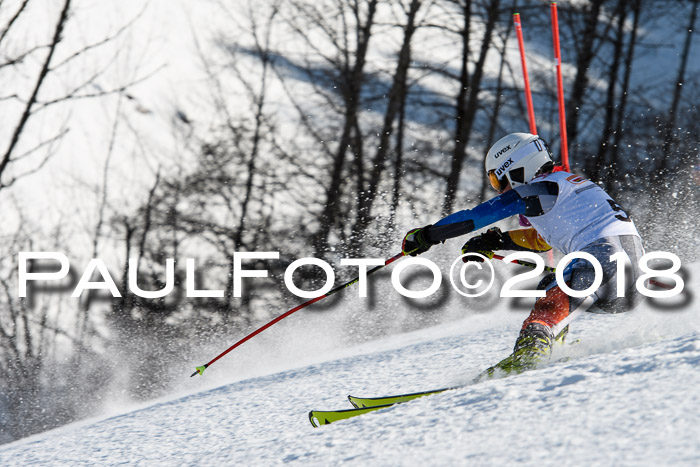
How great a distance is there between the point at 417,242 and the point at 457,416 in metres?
1.15

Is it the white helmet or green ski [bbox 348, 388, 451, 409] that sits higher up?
the white helmet

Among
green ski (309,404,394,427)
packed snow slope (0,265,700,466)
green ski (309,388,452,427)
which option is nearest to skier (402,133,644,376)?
packed snow slope (0,265,700,466)

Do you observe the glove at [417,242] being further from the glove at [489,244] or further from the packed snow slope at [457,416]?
the packed snow slope at [457,416]

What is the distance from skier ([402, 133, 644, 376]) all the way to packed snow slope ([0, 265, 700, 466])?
206 mm

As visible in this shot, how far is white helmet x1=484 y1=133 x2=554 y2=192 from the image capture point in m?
3.50

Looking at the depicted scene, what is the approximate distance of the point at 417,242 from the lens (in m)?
3.46

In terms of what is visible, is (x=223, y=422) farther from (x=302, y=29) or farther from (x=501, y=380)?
(x=302, y=29)

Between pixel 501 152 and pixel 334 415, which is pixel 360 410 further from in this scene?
pixel 501 152

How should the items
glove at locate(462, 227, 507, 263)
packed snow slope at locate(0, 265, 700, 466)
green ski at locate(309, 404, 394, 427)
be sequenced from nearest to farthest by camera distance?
packed snow slope at locate(0, 265, 700, 466) → green ski at locate(309, 404, 394, 427) → glove at locate(462, 227, 507, 263)

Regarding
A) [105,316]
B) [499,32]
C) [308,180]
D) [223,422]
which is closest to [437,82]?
[499,32]

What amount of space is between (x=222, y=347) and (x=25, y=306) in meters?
14.3

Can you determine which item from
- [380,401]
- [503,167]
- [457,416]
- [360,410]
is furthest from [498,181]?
[457,416]

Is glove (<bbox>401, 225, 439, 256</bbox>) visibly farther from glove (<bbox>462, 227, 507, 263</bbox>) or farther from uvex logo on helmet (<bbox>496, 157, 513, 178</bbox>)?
glove (<bbox>462, 227, 507, 263</bbox>)

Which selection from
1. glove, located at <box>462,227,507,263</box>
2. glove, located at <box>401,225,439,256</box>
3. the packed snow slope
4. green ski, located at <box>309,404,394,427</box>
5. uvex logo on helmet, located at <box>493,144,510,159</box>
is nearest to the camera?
the packed snow slope
